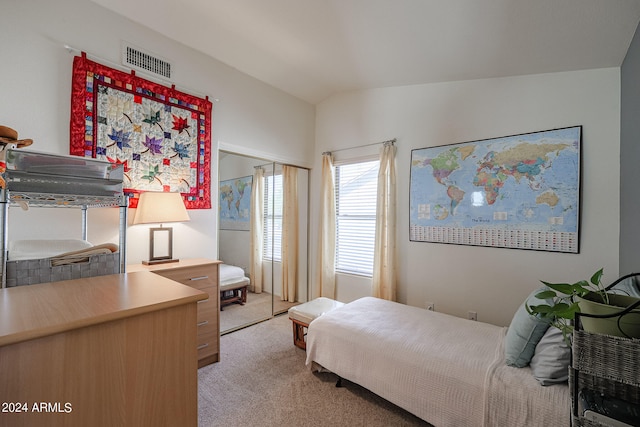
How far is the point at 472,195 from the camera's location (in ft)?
8.95

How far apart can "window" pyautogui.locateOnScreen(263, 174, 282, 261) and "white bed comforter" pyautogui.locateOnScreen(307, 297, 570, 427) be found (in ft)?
4.79

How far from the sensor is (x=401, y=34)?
2.21 meters

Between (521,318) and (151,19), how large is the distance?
3.58m

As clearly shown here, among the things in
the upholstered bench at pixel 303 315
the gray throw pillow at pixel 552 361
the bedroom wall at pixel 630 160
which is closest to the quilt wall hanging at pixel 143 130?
the upholstered bench at pixel 303 315

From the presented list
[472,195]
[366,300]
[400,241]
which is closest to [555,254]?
[472,195]

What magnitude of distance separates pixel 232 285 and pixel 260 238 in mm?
651

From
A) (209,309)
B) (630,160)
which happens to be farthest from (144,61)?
(630,160)

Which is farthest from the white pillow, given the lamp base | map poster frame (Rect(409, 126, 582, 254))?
map poster frame (Rect(409, 126, 582, 254))

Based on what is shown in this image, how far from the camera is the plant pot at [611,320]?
84 centimetres

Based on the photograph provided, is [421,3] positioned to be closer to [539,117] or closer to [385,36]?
[385,36]

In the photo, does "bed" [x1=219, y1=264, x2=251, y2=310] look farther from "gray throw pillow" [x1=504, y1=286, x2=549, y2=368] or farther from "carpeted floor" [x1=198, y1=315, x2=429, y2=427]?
"gray throw pillow" [x1=504, y1=286, x2=549, y2=368]

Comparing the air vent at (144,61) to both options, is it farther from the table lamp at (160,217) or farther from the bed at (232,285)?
the bed at (232,285)

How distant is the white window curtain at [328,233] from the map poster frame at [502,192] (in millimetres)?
1078

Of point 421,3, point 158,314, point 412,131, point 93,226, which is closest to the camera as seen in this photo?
point 158,314
